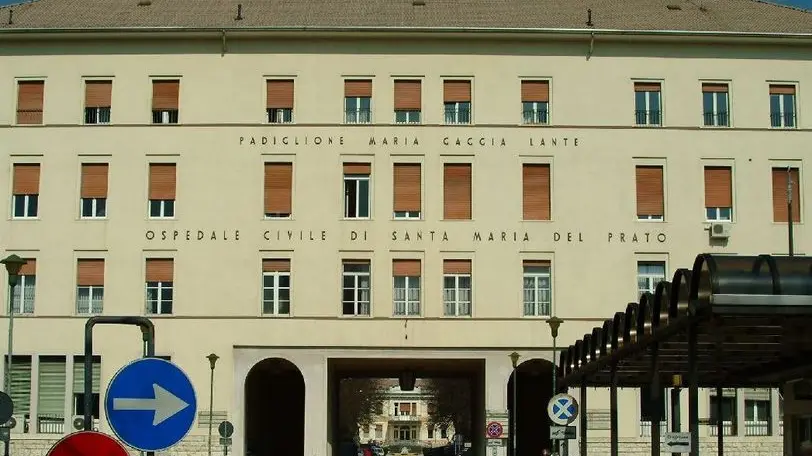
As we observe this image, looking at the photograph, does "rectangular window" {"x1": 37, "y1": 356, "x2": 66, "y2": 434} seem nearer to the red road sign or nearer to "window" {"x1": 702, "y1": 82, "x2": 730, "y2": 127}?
"window" {"x1": 702, "y1": 82, "x2": 730, "y2": 127}

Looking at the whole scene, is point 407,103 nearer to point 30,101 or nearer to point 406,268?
point 406,268

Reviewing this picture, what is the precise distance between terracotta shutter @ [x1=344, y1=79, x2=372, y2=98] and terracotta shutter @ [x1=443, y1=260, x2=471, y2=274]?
6.47 m

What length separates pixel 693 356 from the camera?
57.3 ft

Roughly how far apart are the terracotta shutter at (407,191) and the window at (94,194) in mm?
10102

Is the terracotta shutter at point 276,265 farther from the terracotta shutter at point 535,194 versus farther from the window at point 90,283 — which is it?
the terracotta shutter at point 535,194

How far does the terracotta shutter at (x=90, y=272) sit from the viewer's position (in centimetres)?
4656

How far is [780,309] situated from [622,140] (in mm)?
31778

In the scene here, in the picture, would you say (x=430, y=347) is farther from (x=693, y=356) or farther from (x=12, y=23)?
(x=693, y=356)

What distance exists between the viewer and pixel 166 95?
155 feet

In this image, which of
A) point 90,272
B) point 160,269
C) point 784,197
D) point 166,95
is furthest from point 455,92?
→ point 90,272

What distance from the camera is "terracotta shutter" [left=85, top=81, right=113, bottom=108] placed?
47.4 m

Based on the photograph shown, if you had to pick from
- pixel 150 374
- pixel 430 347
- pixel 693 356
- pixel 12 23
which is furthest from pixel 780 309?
pixel 12 23

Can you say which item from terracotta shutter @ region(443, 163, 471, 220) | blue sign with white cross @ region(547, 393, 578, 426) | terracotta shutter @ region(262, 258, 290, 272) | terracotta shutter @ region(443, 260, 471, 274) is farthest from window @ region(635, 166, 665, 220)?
blue sign with white cross @ region(547, 393, 578, 426)

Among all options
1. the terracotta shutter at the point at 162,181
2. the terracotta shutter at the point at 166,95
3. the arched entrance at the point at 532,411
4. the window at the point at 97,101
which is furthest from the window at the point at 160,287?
the arched entrance at the point at 532,411
